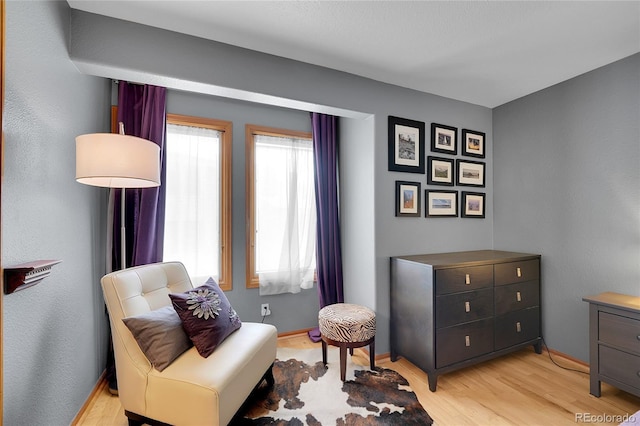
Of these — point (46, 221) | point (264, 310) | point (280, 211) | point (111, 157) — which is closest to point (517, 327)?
point (264, 310)

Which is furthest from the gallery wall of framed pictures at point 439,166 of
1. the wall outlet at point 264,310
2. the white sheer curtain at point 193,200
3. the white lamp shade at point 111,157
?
the white lamp shade at point 111,157

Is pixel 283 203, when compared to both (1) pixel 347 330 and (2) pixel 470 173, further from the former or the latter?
(2) pixel 470 173

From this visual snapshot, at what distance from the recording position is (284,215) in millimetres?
2973

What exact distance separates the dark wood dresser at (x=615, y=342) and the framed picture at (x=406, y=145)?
65.1 inches

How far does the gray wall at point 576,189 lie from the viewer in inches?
85.7

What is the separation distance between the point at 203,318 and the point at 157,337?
0.83 ft

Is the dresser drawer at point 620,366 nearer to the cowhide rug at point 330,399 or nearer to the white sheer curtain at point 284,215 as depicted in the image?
the cowhide rug at point 330,399

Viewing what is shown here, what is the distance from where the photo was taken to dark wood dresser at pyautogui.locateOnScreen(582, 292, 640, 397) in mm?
1824

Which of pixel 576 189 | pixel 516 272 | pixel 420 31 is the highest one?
pixel 420 31

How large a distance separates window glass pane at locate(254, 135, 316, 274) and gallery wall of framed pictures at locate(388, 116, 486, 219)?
0.94 meters

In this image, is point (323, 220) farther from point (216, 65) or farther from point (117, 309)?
point (117, 309)

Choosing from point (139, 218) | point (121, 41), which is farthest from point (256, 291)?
point (121, 41)

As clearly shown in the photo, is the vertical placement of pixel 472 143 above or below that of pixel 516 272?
above

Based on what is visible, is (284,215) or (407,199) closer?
(407,199)
